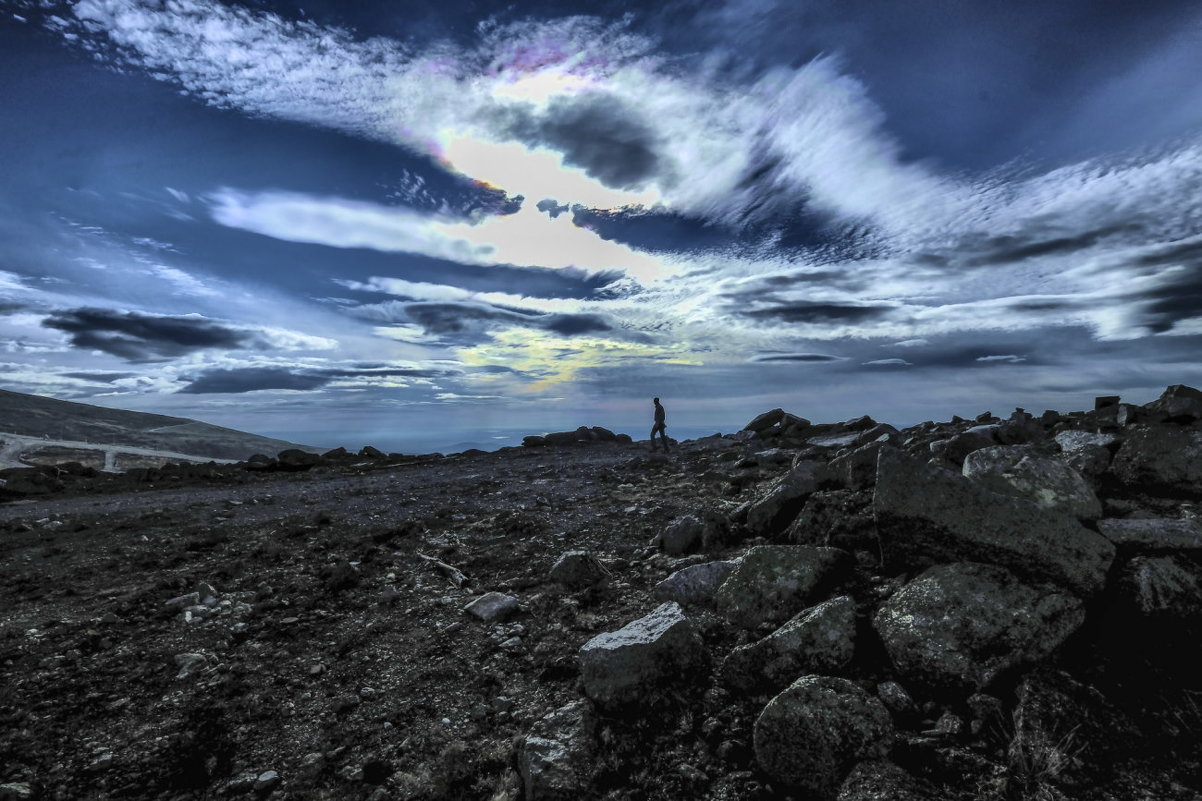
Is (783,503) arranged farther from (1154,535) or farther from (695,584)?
(1154,535)

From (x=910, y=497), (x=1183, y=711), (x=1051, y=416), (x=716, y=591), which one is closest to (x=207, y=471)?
(x=716, y=591)

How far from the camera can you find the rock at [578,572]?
21.6ft

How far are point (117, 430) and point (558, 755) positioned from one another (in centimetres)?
8715

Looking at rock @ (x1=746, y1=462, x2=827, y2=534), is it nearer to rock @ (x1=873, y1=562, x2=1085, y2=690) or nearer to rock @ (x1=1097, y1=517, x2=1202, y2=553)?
rock @ (x1=873, y1=562, x2=1085, y2=690)

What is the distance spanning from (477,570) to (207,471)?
17910 millimetres

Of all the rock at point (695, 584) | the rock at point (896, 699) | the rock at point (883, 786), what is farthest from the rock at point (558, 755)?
the rock at point (896, 699)

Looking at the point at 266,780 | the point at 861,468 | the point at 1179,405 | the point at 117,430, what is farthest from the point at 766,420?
the point at 117,430

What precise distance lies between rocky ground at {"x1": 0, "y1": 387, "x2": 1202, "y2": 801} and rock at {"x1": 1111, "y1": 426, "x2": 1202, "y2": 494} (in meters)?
0.02

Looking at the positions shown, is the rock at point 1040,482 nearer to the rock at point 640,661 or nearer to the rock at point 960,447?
the rock at point 960,447

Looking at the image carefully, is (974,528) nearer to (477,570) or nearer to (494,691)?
(494,691)

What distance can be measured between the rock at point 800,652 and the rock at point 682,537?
10.2 ft

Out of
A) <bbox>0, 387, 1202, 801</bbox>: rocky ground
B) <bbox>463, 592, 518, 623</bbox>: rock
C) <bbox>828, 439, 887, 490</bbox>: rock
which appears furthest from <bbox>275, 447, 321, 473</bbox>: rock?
<bbox>828, 439, 887, 490</bbox>: rock

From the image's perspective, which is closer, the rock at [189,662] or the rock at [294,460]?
the rock at [189,662]

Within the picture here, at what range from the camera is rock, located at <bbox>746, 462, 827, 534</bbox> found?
6.97 metres
